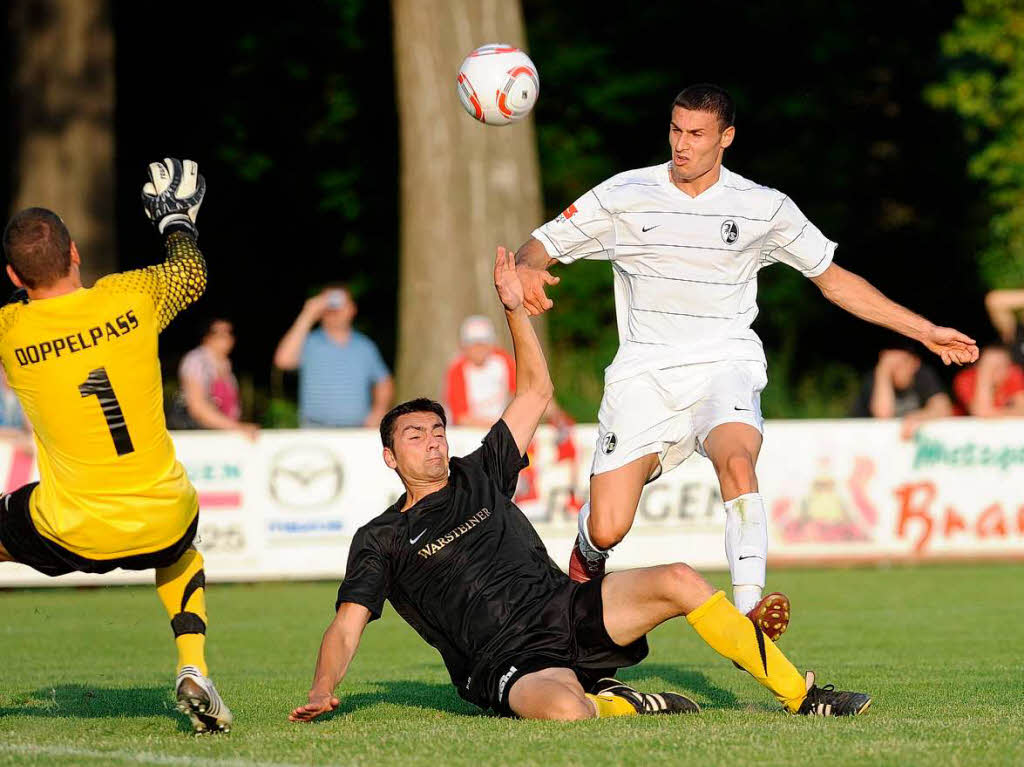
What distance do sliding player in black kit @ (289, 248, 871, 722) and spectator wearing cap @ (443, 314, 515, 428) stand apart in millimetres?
7748

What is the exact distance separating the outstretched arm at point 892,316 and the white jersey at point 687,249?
112mm

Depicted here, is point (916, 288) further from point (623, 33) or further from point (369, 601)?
point (369, 601)

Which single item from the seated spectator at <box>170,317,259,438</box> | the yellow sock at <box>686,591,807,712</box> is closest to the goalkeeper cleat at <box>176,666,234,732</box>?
the yellow sock at <box>686,591,807,712</box>

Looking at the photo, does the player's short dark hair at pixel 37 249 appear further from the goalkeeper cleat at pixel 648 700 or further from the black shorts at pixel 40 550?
the goalkeeper cleat at pixel 648 700

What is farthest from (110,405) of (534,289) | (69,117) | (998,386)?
(69,117)

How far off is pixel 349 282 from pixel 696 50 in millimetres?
6548

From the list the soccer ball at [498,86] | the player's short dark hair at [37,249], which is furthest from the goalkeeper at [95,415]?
the soccer ball at [498,86]

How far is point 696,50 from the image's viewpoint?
27547 millimetres

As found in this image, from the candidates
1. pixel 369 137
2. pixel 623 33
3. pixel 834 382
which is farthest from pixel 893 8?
pixel 369 137

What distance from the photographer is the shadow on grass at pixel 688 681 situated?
792 cm

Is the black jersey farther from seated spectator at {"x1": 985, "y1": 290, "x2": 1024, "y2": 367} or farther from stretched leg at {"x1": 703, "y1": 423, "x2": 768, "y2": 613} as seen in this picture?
seated spectator at {"x1": 985, "y1": 290, "x2": 1024, "y2": 367}

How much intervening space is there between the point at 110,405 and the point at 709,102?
3.16 meters

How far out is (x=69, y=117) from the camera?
2061 cm

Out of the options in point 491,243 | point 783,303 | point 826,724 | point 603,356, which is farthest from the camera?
point 783,303
